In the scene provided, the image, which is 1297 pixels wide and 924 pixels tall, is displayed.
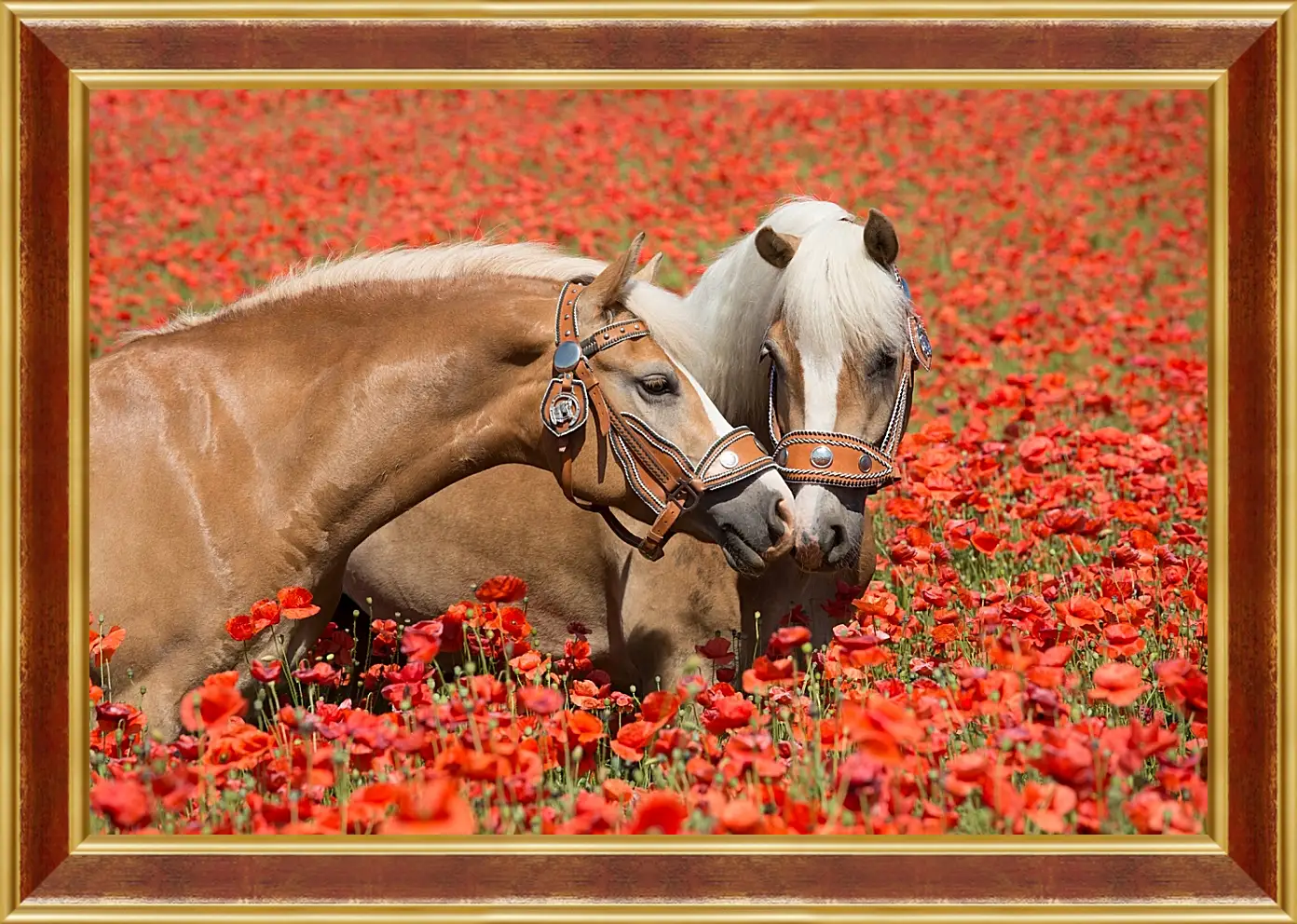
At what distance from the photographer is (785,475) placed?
451cm

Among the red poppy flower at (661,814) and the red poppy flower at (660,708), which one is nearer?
the red poppy flower at (661,814)

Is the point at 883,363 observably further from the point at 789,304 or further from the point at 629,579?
the point at 629,579

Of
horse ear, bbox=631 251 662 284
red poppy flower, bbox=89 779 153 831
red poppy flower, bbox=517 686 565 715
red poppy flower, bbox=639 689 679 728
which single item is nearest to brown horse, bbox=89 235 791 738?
horse ear, bbox=631 251 662 284

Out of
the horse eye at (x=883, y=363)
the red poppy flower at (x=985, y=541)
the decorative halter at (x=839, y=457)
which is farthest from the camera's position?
the red poppy flower at (x=985, y=541)

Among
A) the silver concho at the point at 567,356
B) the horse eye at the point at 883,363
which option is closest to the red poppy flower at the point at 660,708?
the silver concho at the point at 567,356

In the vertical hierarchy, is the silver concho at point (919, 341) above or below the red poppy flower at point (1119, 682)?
above

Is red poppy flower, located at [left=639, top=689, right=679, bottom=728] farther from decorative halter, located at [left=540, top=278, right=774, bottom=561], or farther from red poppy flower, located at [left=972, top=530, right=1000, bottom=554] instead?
red poppy flower, located at [left=972, top=530, right=1000, bottom=554]

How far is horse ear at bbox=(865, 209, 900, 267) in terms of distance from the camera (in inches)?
180

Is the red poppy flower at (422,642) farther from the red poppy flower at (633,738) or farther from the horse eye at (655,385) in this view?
the horse eye at (655,385)

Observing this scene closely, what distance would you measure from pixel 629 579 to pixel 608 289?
1258 millimetres

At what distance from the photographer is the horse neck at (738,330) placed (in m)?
4.79

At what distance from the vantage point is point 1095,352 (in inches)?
377

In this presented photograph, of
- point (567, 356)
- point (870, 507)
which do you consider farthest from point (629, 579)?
point (870, 507)

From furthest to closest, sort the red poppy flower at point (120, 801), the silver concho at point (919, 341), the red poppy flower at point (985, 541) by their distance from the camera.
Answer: the red poppy flower at point (985, 541) → the silver concho at point (919, 341) → the red poppy flower at point (120, 801)
